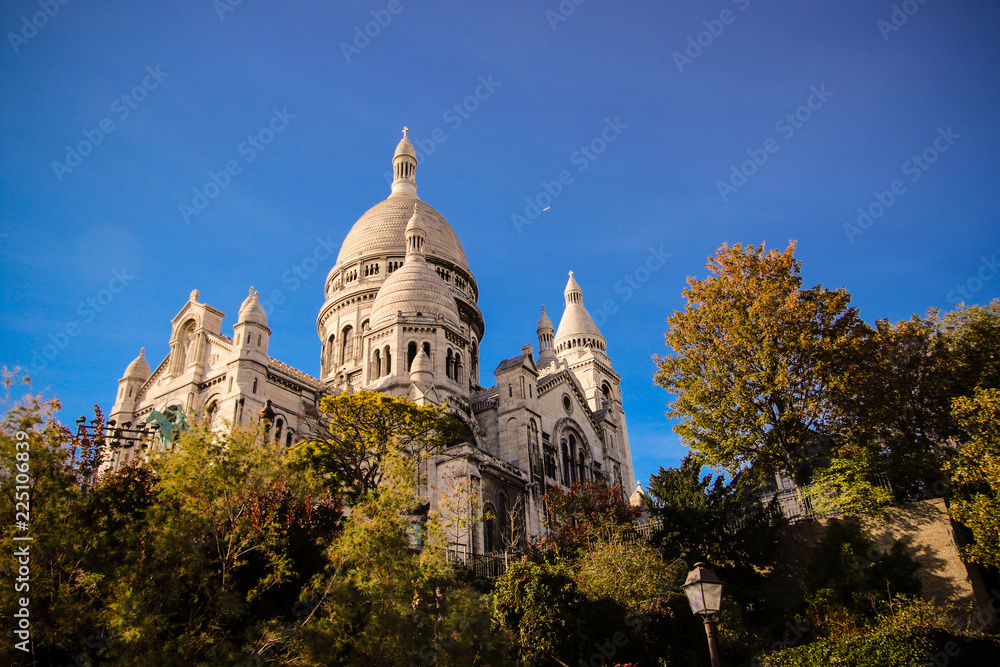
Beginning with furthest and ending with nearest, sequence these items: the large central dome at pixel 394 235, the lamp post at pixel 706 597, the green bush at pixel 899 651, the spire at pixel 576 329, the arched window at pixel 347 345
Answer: the spire at pixel 576 329, the large central dome at pixel 394 235, the arched window at pixel 347 345, the green bush at pixel 899 651, the lamp post at pixel 706 597

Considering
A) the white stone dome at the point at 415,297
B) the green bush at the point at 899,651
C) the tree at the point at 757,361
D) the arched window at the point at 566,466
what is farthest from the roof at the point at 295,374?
the green bush at the point at 899,651

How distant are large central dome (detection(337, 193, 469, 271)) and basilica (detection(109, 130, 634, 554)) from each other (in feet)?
0.44

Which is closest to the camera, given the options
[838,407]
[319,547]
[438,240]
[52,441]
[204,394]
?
[52,441]

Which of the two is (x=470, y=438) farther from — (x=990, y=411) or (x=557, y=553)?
(x=990, y=411)

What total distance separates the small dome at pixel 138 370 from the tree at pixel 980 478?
136ft

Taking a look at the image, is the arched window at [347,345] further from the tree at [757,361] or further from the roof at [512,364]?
the tree at [757,361]

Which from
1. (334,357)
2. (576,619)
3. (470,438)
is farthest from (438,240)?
(576,619)

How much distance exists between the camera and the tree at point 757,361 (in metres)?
22.6

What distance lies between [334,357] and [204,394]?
63.2 feet

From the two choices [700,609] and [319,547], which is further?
[319,547]

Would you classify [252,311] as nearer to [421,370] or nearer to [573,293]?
[421,370]

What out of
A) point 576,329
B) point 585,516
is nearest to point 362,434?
point 585,516

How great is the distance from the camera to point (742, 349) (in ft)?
77.8

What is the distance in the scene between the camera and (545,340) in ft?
201
